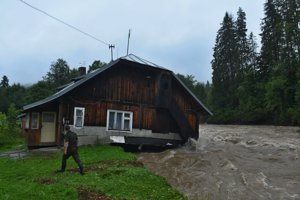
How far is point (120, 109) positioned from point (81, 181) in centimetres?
1325

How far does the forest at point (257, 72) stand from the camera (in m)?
59.8

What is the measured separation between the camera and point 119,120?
26234mm

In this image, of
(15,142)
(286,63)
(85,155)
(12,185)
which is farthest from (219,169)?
(286,63)

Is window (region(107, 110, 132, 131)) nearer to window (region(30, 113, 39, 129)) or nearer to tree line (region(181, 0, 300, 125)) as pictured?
window (region(30, 113, 39, 129))

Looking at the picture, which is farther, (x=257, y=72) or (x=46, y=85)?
(x=46, y=85)

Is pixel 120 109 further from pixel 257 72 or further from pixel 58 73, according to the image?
pixel 58 73

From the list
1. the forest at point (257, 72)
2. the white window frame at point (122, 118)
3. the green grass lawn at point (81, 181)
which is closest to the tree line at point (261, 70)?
the forest at point (257, 72)

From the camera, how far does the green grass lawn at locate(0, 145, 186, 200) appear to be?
1125 cm

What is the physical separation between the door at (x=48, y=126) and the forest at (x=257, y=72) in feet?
56.2

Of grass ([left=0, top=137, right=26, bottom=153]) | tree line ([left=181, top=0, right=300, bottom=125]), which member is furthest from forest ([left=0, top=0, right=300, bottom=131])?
grass ([left=0, top=137, right=26, bottom=153])

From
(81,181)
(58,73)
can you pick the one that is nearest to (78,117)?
(81,181)

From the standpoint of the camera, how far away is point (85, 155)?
2055cm

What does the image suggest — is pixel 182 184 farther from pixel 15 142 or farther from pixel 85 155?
pixel 15 142

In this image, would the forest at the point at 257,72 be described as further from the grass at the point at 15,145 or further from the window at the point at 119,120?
the window at the point at 119,120
